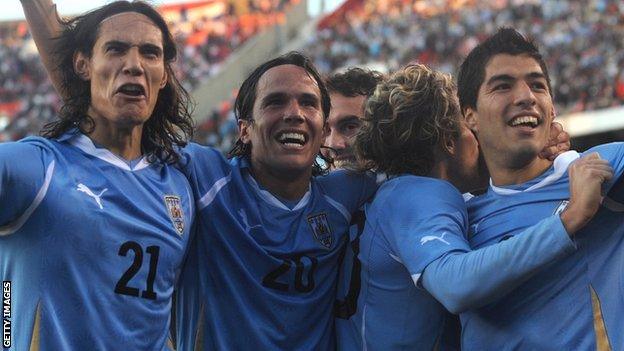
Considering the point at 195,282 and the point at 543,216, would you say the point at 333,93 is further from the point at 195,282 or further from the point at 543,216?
the point at 543,216

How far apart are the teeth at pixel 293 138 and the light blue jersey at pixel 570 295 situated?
0.99m

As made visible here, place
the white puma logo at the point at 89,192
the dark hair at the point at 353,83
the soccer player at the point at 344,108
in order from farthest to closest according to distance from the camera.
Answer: the dark hair at the point at 353,83 < the soccer player at the point at 344,108 < the white puma logo at the point at 89,192

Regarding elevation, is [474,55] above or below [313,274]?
above

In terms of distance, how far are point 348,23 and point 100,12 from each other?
1093 inches

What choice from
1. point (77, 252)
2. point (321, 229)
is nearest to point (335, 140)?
point (321, 229)

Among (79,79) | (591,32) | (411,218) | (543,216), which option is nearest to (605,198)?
(543,216)

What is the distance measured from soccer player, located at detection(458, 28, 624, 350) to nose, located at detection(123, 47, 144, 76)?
1.30m

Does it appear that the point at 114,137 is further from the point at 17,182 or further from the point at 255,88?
the point at 255,88

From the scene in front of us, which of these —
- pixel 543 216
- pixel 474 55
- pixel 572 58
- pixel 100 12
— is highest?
pixel 100 12

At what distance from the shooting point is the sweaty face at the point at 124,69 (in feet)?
11.0

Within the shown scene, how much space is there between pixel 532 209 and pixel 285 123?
44.3 inches

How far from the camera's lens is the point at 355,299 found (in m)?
3.62

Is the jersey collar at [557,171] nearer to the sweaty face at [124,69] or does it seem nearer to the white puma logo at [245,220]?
the white puma logo at [245,220]

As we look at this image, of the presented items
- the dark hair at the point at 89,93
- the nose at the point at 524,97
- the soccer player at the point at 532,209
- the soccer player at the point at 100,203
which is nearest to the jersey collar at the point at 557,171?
the soccer player at the point at 532,209
